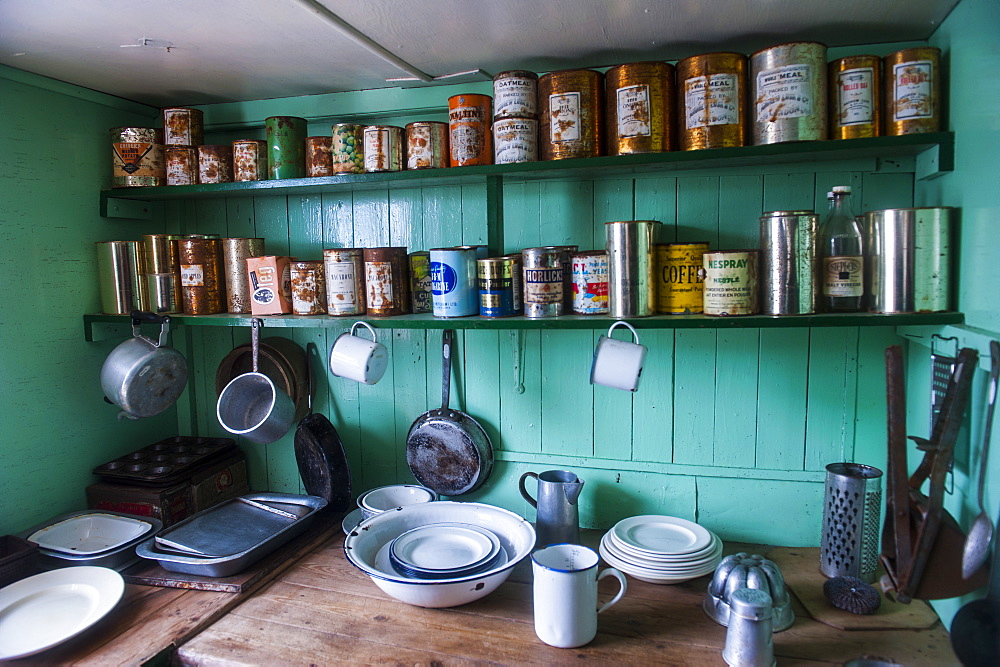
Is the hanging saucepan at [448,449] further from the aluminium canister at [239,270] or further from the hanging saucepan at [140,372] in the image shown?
the hanging saucepan at [140,372]

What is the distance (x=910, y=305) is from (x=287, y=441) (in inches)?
60.9

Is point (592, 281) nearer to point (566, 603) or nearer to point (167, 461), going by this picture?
point (566, 603)

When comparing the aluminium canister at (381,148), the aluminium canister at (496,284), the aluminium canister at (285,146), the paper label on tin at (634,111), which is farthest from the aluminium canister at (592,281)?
the aluminium canister at (285,146)

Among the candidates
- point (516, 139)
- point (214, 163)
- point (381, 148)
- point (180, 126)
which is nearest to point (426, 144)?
point (381, 148)

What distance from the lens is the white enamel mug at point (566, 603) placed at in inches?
45.7

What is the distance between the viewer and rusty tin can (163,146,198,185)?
5.41 ft

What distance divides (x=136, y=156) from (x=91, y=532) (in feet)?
3.05

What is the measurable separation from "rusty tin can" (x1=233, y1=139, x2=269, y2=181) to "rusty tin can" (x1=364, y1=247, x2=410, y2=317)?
38cm

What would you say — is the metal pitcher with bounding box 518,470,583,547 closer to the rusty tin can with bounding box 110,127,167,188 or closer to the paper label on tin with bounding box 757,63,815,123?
the paper label on tin with bounding box 757,63,815,123

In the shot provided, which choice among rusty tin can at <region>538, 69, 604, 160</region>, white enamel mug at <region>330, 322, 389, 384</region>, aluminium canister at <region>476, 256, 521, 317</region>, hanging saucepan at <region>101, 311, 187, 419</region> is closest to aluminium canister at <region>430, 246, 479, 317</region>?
aluminium canister at <region>476, 256, 521, 317</region>

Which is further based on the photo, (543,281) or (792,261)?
(543,281)

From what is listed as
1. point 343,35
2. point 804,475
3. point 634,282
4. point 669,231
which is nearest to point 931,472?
point 804,475

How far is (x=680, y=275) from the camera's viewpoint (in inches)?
52.4

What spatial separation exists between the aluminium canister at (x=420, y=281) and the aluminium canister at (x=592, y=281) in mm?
366
